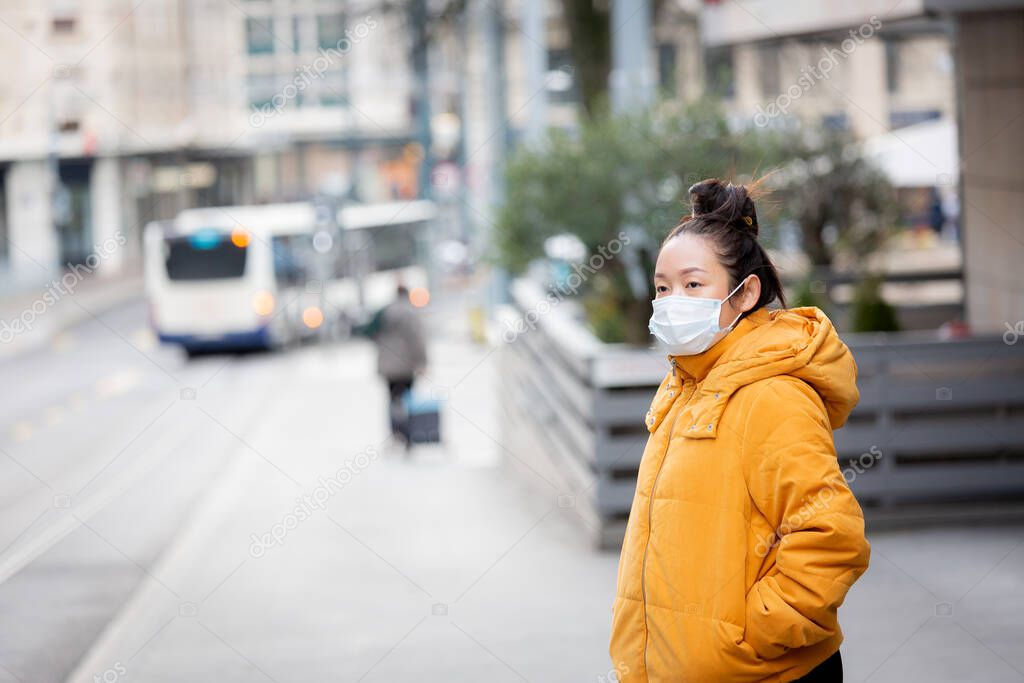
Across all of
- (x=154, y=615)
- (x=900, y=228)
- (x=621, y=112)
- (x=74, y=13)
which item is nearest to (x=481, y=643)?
(x=154, y=615)

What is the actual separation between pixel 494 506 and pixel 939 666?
4.96m

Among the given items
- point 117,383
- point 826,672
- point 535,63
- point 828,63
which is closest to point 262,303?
point 117,383

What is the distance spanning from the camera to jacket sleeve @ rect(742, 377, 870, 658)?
8.33ft

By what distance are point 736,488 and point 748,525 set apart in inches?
2.9

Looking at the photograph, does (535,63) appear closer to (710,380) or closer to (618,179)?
(618,179)

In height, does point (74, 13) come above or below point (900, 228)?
above

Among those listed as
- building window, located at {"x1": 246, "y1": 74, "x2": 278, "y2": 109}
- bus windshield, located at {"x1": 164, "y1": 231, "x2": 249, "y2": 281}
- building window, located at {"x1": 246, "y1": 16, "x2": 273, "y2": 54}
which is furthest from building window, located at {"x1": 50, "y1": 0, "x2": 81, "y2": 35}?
building window, located at {"x1": 246, "y1": 16, "x2": 273, "y2": 54}

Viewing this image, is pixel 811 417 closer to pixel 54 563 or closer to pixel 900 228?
pixel 54 563

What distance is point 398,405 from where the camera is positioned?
1429 centimetres

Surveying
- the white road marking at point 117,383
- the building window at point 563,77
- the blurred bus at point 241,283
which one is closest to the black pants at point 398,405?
the building window at point 563,77

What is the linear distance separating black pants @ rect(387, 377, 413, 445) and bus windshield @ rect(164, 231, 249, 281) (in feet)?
50.2

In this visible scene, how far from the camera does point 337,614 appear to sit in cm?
702

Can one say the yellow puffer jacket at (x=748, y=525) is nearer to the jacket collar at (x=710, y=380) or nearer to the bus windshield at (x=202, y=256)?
the jacket collar at (x=710, y=380)

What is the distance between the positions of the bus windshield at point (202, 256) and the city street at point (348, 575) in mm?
13227
